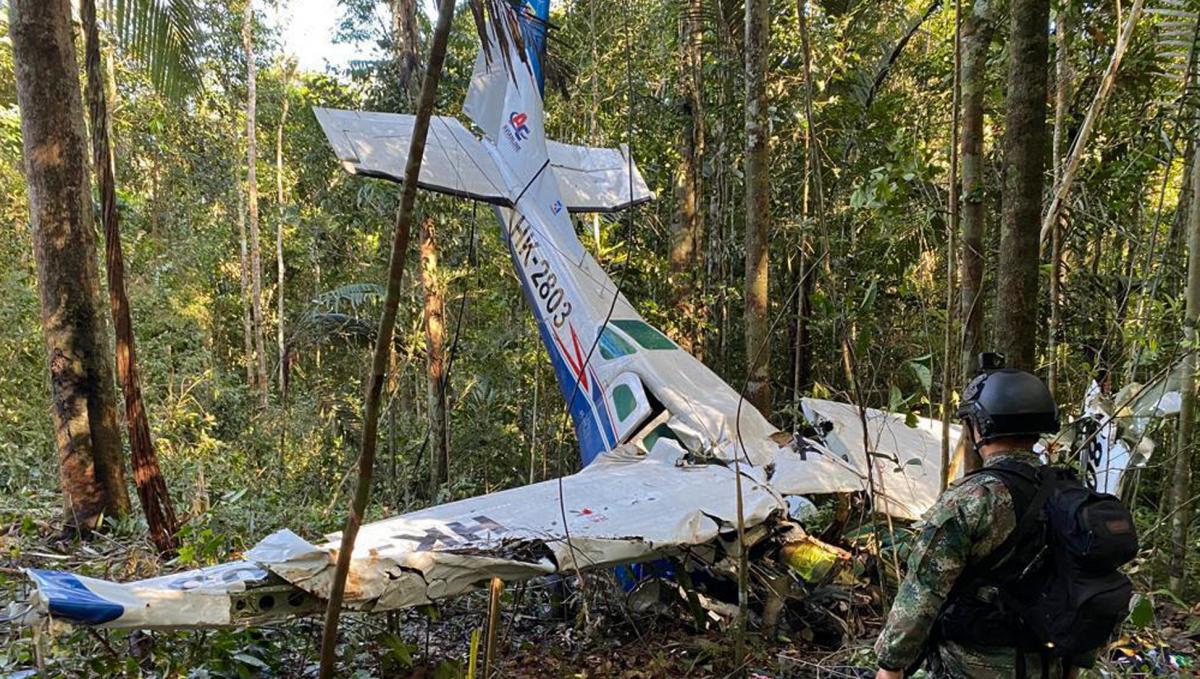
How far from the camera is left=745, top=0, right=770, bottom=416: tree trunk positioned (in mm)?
6195

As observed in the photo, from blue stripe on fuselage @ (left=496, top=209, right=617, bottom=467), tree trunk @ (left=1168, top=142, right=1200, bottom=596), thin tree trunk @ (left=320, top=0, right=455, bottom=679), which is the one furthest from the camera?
blue stripe on fuselage @ (left=496, top=209, right=617, bottom=467)

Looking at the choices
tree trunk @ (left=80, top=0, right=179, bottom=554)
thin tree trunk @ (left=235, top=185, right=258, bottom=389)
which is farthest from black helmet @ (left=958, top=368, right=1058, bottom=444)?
thin tree trunk @ (left=235, top=185, right=258, bottom=389)

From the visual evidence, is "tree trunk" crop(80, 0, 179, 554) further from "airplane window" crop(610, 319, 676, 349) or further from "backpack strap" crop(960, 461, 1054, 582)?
"backpack strap" crop(960, 461, 1054, 582)

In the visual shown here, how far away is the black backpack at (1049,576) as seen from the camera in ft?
6.61

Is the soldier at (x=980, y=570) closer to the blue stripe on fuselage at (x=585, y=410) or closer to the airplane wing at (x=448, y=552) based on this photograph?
the airplane wing at (x=448, y=552)

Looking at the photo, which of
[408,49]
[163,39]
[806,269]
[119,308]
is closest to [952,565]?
[119,308]

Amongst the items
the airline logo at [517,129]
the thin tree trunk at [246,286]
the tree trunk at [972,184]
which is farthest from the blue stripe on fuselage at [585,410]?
the thin tree trunk at [246,286]

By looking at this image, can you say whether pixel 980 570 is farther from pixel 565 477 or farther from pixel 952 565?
pixel 565 477

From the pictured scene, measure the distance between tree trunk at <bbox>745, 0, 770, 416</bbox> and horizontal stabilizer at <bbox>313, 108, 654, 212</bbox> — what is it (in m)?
1.08

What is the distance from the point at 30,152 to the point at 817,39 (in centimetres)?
807

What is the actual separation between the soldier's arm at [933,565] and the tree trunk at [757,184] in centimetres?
360

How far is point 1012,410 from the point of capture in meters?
2.31

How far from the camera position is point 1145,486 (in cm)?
680

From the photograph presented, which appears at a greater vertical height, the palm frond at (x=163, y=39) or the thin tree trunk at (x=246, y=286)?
the palm frond at (x=163, y=39)
